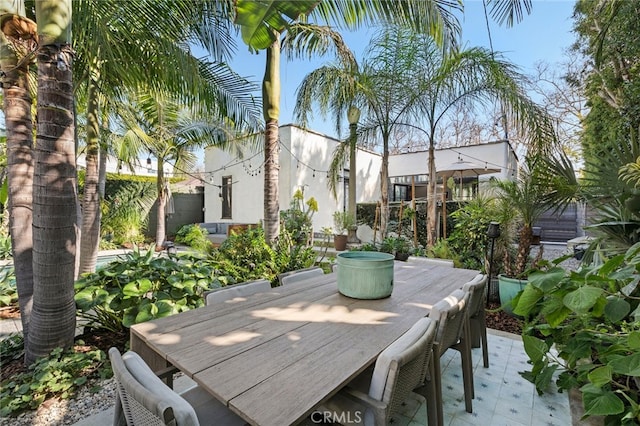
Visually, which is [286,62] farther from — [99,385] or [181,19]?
[99,385]

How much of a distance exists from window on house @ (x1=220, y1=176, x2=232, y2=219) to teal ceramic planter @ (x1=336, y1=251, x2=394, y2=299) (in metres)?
11.1

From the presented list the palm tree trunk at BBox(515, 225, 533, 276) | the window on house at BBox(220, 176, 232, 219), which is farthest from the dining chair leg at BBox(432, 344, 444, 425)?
the window on house at BBox(220, 176, 232, 219)

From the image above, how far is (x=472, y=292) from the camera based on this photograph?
233 centimetres

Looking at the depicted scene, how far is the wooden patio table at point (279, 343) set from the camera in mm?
1112

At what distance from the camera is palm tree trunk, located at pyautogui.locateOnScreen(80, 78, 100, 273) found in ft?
15.0

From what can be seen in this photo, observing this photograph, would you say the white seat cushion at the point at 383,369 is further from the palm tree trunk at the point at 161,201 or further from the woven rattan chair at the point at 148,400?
the palm tree trunk at the point at 161,201

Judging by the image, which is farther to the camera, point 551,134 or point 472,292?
point 551,134

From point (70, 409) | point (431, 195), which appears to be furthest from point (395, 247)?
point (70, 409)

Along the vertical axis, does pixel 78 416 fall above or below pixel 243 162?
below

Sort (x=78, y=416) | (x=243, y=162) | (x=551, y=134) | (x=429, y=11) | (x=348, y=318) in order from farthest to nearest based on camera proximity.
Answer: (x=243, y=162), (x=551, y=134), (x=429, y=11), (x=78, y=416), (x=348, y=318)

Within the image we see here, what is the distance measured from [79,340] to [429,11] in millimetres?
5330

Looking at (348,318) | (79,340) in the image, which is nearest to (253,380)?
(348,318)

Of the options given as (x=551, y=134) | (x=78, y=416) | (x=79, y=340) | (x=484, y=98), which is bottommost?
(x=78, y=416)

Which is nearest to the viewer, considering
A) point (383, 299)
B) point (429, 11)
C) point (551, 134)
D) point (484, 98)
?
point (383, 299)
